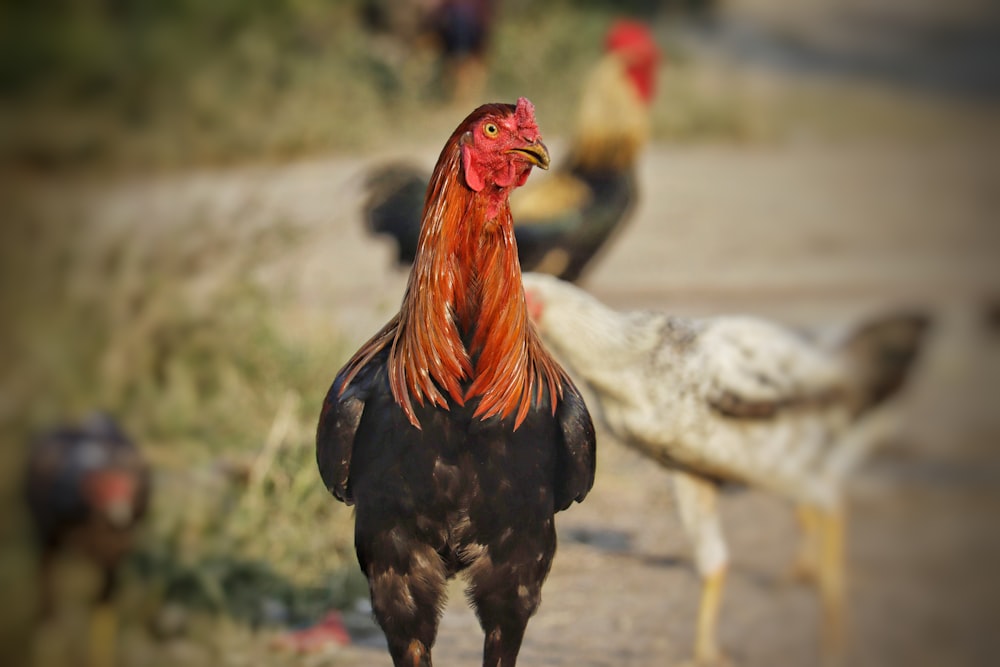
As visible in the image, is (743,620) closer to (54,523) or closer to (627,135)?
(54,523)

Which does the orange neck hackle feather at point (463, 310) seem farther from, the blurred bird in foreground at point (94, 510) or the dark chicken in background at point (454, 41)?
the dark chicken in background at point (454, 41)

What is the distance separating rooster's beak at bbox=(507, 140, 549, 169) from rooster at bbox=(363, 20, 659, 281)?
2.11 meters

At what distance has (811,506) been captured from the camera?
3227 millimetres

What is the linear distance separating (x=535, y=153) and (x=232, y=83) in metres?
8.71

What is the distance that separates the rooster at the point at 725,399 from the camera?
290 centimetres

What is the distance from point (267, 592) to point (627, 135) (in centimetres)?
255

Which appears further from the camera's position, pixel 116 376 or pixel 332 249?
pixel 332 249

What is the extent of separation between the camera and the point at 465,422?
2.14m

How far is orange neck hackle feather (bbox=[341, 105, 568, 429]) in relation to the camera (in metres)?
2.11

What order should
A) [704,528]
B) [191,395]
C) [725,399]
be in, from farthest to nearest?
[191,395]
[704,528]
[725,399]

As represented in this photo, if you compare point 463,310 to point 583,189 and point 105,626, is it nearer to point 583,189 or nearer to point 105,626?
point 105,626

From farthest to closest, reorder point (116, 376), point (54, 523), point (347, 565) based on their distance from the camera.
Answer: point (116, 376) < point (347, 565) < point (54, 523)

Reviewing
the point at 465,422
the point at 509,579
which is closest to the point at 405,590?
the point at 509,579

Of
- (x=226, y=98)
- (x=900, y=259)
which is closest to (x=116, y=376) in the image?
(x=900, y=259)
